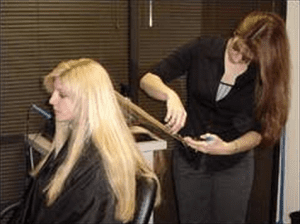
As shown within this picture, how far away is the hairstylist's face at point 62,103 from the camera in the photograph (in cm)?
158

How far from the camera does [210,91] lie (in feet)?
6.83

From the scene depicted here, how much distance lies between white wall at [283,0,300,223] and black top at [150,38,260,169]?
0.91 meters

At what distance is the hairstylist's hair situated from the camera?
1.93m

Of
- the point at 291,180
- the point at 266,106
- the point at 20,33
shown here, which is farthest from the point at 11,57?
the point at 291,180

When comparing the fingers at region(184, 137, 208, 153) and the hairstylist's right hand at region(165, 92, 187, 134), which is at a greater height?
the hairstylist's right hand at region(165, 92, 187, 134)

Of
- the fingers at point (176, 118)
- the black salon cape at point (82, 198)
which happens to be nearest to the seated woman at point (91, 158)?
the black salon cape at point (82, 198)

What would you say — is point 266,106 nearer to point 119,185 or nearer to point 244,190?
point 244,190

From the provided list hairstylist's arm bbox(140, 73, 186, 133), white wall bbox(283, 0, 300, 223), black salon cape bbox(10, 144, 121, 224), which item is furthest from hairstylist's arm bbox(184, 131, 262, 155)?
white wall bbox(283, 0, 300, 223)

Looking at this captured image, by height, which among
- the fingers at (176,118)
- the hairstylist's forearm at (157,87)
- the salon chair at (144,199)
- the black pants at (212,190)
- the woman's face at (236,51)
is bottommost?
the black pants at (212,190)

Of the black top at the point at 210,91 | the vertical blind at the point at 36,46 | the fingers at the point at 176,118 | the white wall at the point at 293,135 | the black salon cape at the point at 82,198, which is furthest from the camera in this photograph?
the white wall at the point at 293,135

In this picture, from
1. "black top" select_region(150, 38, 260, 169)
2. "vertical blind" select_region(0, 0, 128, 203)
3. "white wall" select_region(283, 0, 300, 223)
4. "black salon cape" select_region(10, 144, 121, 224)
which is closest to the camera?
"black salon cape" select_region(10, 144, 121, 224)

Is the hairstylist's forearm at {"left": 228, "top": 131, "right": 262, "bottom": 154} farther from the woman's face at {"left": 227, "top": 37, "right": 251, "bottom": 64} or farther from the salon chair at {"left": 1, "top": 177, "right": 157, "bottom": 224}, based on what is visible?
the salon chair at {"left": 1, "top": 177, "right": 157, "bottom": 224}

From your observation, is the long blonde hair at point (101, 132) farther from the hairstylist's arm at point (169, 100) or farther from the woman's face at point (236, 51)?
the woman's face at point (236, 51)

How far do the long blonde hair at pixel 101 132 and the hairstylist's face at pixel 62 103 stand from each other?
2 cm
